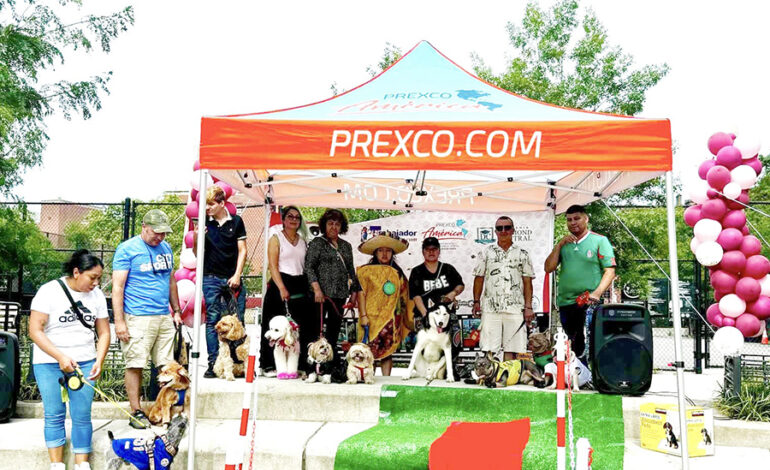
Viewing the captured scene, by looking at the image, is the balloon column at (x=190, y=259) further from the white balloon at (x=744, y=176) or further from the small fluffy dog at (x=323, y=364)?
the white balloon at (x=744, y=176)

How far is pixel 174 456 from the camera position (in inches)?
185

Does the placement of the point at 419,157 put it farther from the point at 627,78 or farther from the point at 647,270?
the point at 647,270

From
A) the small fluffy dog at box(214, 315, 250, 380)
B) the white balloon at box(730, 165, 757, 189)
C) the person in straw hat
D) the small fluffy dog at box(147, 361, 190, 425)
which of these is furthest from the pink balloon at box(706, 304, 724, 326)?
the small fluffy dog at box(147, 361, 190, 425)

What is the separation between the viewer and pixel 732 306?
6.21 metres

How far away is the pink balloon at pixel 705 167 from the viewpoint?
6.38 metres

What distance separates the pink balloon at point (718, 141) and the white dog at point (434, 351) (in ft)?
10.5

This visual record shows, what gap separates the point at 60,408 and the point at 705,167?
20.4 ft

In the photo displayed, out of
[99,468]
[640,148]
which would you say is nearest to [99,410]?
[99,468]

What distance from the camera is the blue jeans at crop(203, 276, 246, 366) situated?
6246mm

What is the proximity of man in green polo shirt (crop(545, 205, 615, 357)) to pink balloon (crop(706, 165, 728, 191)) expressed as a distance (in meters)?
1.21

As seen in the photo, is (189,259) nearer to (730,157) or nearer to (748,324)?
(730,157)

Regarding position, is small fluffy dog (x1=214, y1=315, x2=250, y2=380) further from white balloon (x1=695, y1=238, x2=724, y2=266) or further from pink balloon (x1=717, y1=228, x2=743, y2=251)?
pink balloon (x1=717, y1=228, x2=743, y2=251)

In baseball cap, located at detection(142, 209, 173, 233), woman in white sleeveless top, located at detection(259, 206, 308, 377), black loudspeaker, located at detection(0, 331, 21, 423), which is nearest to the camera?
baseball cap, located at detection(142, 209, 173, 233)

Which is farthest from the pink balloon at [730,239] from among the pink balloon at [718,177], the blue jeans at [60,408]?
the blue jeans at [60,408]
